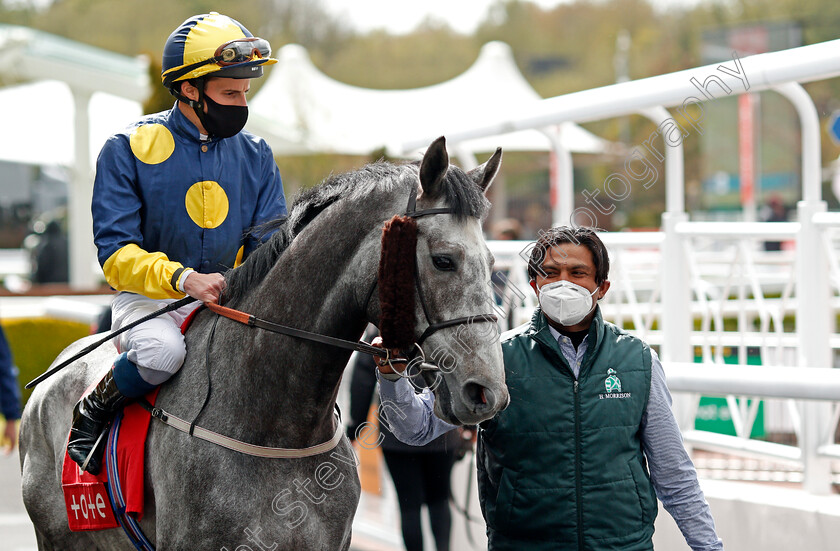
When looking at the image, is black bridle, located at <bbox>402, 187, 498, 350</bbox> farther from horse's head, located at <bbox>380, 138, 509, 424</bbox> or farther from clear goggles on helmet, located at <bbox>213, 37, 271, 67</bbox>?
clear goggles on helmet, located at <bbox>213, 37, 271, 67</bbox>

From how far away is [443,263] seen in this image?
2.29 m

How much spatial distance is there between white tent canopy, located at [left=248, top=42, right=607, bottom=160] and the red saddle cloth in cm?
1247

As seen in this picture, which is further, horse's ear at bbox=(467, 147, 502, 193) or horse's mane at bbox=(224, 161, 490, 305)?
horse's ear at bbox=(467, 147, 502, 193)

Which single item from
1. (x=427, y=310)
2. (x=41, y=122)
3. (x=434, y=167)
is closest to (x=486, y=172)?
(x=434, y=167)

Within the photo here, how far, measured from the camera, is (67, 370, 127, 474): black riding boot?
280 centimetres

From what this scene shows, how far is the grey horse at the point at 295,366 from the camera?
7.70 feet

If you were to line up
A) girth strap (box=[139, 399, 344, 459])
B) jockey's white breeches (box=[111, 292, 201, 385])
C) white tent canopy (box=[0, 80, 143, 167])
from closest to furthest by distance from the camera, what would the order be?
1. girth strap (box=[139, 399, 344, 459])
2. jockey's white breeches (box=[111, 292, 201, 385])
3. white tent canopy (box=[0, 80, 143, 167])

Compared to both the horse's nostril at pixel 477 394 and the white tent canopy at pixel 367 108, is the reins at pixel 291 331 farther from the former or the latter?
the white tent canopy at pixel 367 108

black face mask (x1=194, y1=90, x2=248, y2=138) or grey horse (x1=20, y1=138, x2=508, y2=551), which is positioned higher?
black face mask (x1=194, y1=90, x2=248, y2=138)

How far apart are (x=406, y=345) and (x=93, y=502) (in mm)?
1233

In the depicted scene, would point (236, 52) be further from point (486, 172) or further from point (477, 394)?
point (477, 394)

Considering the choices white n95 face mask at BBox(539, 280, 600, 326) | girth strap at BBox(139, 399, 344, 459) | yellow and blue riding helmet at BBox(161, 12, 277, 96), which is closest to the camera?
white n95 face mask at BBox(539, 280, 600, 326)

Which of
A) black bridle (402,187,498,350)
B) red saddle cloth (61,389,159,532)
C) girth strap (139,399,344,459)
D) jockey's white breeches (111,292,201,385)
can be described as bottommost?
red saddle cloth (61,389,159,532)

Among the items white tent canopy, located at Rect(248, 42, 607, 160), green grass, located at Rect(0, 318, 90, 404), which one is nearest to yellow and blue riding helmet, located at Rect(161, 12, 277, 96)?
green grass, located at Rect(0, 318, 90, 404)
